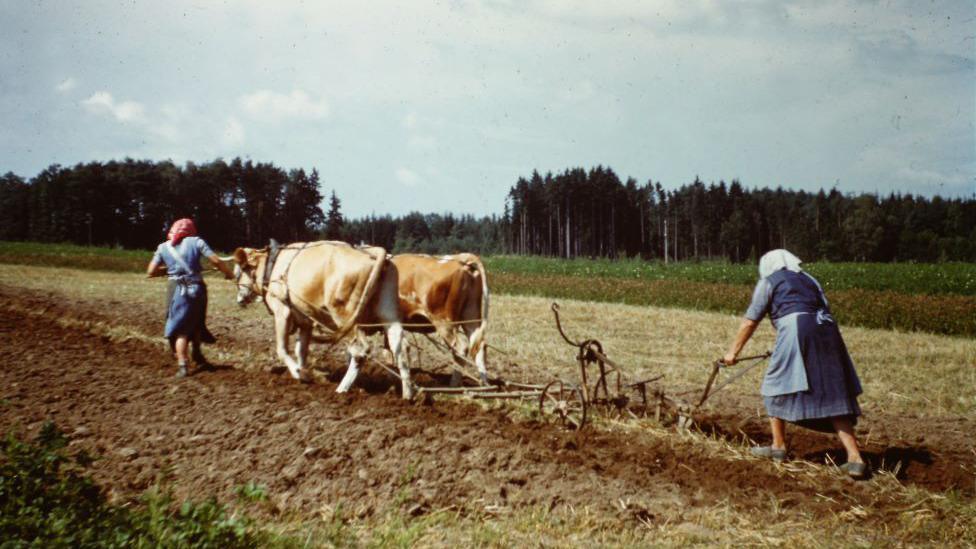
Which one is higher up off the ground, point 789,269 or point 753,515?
point 789,269

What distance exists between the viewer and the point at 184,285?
29.0 ft

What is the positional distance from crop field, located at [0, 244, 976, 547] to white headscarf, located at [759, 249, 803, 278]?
6.08ft

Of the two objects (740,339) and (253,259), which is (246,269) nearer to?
(253,259)

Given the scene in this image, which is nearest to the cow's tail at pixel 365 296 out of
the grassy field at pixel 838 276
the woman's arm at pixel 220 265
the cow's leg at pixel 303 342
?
the cow's leg at pixel 303 342

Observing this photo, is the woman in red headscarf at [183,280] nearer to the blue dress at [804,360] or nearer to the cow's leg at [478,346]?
the cow's leg at [478,346]

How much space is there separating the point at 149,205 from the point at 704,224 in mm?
75788

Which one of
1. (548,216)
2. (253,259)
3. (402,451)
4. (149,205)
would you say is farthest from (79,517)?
(548,216)

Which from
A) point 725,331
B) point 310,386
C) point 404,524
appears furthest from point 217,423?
point 725,331

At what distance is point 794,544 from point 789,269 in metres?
2.74

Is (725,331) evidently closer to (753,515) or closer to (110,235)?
(753,515)

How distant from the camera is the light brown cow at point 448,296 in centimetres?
880

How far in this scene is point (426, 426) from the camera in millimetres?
6559

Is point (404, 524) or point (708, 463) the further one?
point (708, 463)

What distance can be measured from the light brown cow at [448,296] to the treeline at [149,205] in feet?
183
